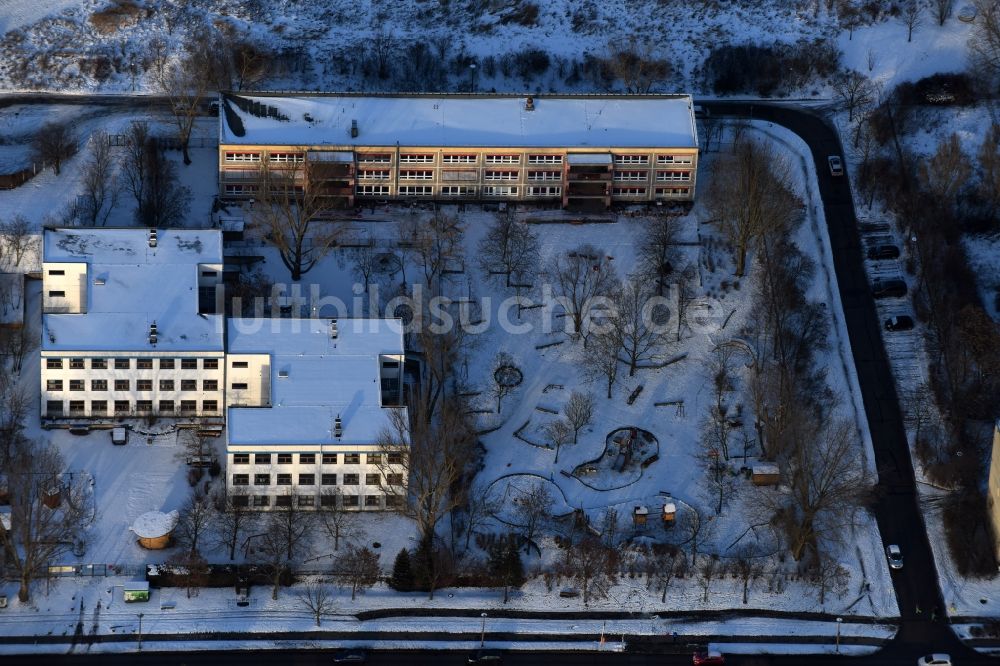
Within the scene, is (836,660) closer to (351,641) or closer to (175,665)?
(351,641)

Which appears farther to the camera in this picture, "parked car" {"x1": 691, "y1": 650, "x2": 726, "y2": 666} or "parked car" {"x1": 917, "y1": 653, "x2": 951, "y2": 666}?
"parked car" {"x1": 917, "y1": 653, "x2": 951, "y2": 666}

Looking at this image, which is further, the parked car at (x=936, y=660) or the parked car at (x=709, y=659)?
the parked car at (x=936, y=660)

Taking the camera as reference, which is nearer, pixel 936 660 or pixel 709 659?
pixel 709 659

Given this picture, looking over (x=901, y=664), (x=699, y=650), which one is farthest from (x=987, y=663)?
(x=699, y=650)

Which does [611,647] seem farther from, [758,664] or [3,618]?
[3,618]

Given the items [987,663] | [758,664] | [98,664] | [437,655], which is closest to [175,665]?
[98,664]

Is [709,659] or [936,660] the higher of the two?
[709,659]
